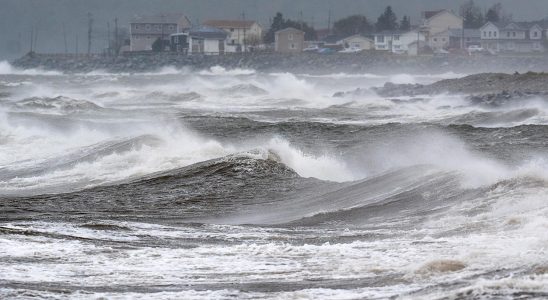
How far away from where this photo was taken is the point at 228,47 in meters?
153

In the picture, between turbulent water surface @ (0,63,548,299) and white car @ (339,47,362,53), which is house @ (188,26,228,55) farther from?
turbulent water surface @ (0,63,548,299)

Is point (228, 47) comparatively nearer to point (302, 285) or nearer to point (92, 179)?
point (92, 179)

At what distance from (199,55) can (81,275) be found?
12938cm

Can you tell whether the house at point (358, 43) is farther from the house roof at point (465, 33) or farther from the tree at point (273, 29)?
the tree at point (273, 29)

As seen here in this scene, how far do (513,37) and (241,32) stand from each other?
41781mm

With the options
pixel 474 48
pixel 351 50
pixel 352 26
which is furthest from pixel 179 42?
pixel 474 48

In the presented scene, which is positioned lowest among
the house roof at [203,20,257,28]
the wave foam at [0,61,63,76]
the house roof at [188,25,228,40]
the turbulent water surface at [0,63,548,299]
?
the wave foam at [0,61,63,76]

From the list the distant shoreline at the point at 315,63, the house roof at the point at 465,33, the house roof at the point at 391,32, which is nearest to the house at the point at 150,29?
the distant shoreline at the point at 315,63

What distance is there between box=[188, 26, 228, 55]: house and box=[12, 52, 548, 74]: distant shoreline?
6.17 m

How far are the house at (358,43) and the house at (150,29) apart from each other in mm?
28611

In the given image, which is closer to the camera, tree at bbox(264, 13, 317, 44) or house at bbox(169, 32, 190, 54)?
house at bbox(169, 32, 190, 54)

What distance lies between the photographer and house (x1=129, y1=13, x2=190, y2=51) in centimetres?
16325

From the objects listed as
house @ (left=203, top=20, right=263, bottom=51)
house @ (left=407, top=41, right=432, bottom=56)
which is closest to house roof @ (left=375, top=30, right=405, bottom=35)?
house @ (left=407, top=41, right=432, bottom=56)

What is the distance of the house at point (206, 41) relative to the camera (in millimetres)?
147875
